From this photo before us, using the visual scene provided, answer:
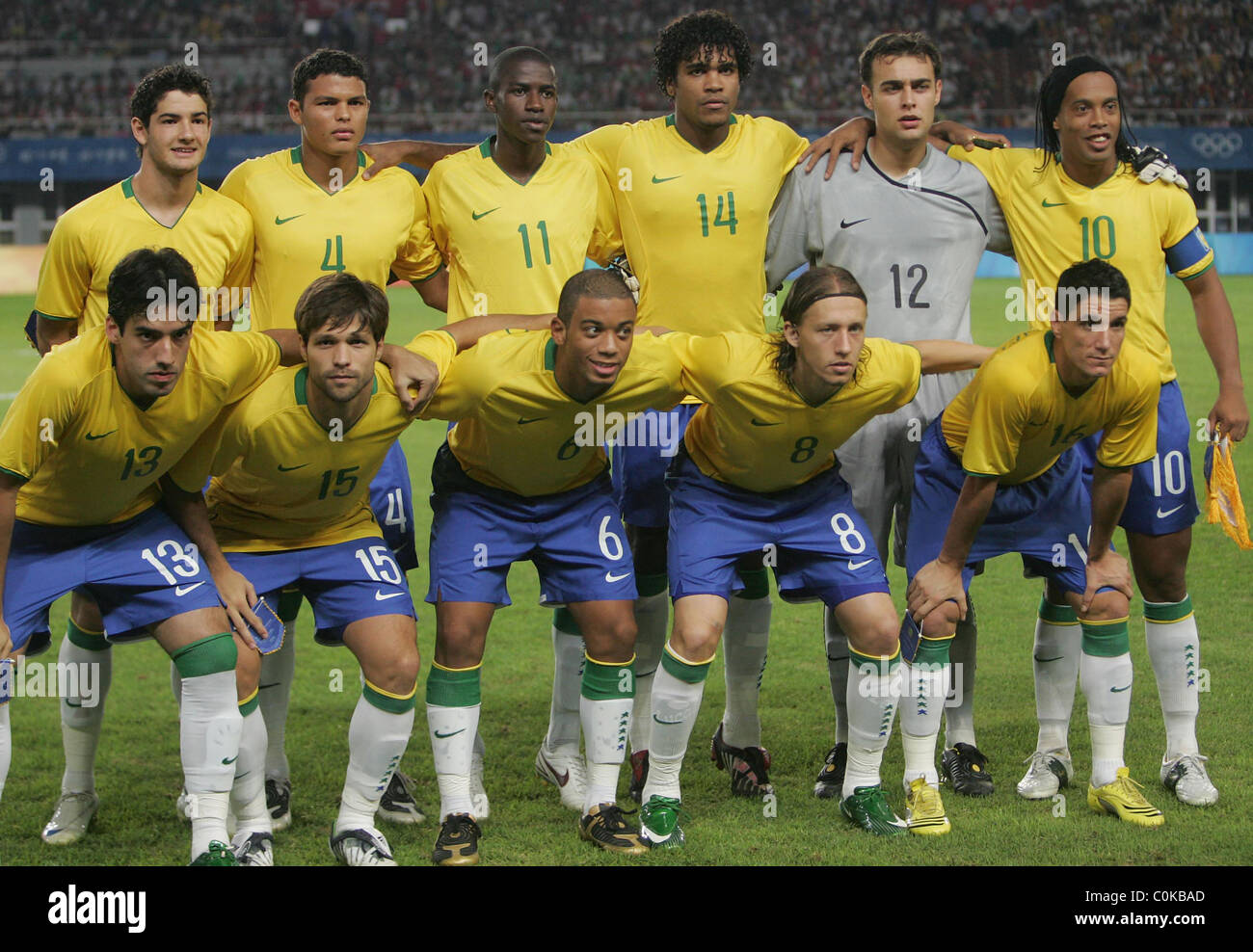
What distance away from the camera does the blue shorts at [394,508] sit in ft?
16.9

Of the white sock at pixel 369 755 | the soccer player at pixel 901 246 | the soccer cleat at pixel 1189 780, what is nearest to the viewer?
the white sock at pixel 369 755

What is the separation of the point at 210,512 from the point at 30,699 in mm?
2553

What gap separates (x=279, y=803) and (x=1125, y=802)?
290 cm

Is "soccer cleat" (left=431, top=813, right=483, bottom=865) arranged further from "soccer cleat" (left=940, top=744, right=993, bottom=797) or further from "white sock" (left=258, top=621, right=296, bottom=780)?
"soccer cleat" (left=940, top=744, right=993, bottom=797)

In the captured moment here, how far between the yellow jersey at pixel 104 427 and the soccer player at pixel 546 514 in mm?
660

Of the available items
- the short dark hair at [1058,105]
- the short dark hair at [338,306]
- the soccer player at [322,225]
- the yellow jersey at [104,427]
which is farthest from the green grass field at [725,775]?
the short dark hair at [1058,105]

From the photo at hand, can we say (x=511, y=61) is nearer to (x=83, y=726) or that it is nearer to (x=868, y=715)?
(x=868, y=715)

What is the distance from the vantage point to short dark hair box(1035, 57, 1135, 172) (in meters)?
4.99

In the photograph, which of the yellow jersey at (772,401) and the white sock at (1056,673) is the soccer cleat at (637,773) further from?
the white sock at (1056,673)

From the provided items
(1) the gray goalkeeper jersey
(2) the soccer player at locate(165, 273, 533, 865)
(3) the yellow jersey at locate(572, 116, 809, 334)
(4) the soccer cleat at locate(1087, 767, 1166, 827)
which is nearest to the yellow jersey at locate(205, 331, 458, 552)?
(2) the soccer player at locate(165, 273, 533, 865)

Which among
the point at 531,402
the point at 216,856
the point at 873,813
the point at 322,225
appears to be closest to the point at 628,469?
the point at 531,402

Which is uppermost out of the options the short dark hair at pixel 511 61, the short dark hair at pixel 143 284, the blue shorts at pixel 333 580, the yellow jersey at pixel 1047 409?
the short dark hair at pixel 511 61

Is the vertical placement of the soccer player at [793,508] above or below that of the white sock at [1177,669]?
above

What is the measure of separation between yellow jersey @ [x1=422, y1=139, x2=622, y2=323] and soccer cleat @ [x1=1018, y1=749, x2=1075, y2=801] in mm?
2399
